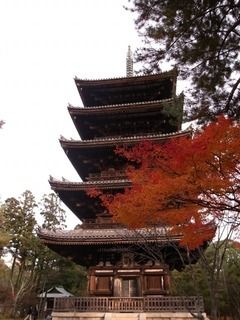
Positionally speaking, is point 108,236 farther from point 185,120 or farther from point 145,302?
point 185,120

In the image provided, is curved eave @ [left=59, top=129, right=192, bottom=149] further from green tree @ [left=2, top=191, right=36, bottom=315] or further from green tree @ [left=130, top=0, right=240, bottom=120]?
green tree @ [left=2, top=191, right=36, bottom=315]

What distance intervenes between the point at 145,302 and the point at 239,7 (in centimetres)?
1229

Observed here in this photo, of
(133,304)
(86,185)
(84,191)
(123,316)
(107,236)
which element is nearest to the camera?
(123,316)

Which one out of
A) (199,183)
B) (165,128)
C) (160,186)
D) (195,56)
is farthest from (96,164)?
(195,56)

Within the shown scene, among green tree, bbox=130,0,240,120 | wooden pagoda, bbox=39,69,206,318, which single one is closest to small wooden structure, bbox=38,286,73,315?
wooden pagoda, bbox=39,69,206,318

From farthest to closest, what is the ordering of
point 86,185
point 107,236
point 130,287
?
1. point 86,185
2. point 130,287
3. point 107,236

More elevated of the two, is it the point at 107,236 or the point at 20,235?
the point at 20,235

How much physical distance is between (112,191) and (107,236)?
2935 millimetres

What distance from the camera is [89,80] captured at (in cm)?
2216

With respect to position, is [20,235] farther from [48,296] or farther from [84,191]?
[84,191]

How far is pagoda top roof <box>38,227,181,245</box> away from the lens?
15062mm

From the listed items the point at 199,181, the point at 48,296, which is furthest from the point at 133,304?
the point at 48,296

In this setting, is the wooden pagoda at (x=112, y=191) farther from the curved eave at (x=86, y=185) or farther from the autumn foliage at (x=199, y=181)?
the autumn foliage at (x=199, y=181)

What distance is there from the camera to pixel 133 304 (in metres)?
14.7
